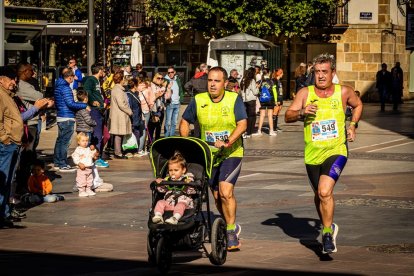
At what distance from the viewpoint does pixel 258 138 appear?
93.0ft

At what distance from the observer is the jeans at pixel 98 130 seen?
71.6 feet

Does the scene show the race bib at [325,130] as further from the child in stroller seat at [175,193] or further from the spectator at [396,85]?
the spectator at [396,85]

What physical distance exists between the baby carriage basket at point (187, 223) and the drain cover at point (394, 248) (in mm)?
1560

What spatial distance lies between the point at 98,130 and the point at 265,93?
823 centimetres

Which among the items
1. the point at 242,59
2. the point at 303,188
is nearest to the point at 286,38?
the point at 242,59

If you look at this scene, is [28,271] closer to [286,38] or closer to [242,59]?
[242,59]

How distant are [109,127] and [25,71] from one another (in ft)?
21.0

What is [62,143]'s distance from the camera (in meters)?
20.5

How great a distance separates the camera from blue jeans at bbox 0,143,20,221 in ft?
45.1

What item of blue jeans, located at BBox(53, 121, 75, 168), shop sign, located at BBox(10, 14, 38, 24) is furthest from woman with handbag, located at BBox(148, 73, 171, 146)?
blue jeans, located at BBox(53, 121, 75, 168)

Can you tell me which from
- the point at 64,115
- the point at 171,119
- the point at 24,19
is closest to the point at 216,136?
the point at 64,115

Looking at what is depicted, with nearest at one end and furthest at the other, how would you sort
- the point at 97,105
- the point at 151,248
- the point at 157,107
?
the point at 151,248, the point at 97,105, the point at 157,107

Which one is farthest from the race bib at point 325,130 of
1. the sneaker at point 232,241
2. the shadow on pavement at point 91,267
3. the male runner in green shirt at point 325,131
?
the shadow on pavement at point 91,267

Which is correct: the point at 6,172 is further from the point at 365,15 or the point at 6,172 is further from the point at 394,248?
the point at 365,15
